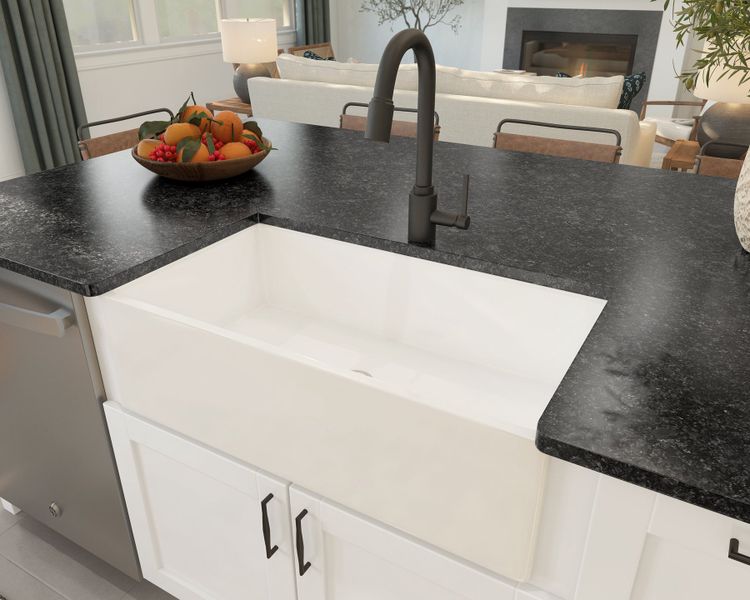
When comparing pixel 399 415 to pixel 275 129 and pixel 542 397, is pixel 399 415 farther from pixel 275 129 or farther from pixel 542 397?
pixel 275 129

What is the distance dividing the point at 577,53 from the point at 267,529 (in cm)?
668

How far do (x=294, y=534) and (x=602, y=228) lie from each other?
2.80 ft

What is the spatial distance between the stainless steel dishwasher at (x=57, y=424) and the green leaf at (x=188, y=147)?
0.46 meters

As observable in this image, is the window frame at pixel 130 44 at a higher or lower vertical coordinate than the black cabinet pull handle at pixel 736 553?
higher

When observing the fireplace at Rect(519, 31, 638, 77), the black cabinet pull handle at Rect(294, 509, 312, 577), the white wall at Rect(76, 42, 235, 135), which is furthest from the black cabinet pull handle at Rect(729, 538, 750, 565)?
the fireplace at Rect(519, 31, 638, 77)

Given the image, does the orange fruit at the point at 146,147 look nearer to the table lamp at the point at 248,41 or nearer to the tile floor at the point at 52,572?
the tile floor at the point at 52,572

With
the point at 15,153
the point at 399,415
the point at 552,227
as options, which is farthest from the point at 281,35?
the point at 399,415

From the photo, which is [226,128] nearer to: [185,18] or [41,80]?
[41,80]

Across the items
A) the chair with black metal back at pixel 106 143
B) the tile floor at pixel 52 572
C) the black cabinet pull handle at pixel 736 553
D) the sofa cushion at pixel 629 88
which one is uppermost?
the chair with black metal back at pixel 106 143

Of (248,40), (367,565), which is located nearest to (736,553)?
(367,565)

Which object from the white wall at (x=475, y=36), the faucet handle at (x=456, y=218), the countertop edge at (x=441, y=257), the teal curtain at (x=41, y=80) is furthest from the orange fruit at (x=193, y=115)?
the white wall at (x=475, y=36)

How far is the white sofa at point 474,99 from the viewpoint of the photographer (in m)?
3.09

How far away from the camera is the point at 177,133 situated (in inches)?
60.2

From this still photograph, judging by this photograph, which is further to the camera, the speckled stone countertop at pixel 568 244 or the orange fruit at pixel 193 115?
the orange fruit at pixel 193 115
